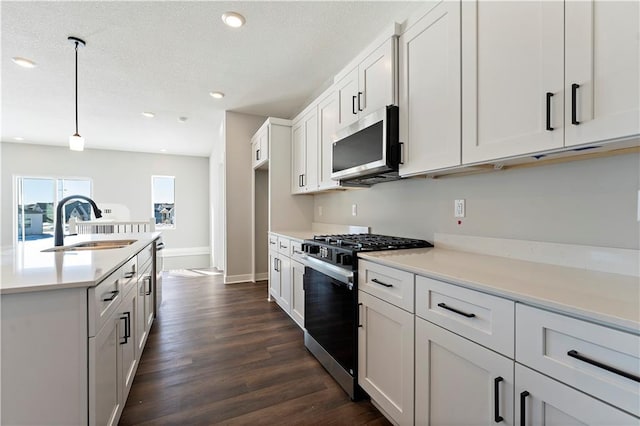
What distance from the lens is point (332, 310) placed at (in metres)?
1.95

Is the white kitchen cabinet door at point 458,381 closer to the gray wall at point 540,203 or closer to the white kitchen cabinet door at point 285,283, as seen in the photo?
the gray wall at point 540,203

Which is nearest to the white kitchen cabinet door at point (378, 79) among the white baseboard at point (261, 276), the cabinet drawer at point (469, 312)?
the cabinet drawer at point (469, 312)

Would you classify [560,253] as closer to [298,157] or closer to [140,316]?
[140,316]

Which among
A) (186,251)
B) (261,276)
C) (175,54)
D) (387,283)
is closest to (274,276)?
(261,276)

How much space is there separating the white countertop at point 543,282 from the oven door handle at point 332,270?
23 centimetres

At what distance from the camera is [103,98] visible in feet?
12.8

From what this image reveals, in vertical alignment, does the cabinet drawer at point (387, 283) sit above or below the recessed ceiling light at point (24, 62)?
below

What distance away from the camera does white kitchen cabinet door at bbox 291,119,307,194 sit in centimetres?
343

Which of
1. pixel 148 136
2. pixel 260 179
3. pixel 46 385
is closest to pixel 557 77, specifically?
pixel 46 385

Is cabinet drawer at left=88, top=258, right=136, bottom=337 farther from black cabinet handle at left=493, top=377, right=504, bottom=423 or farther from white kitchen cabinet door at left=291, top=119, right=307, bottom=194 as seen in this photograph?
white kitchen cabinet door at left=291, top=119, right=307, bottom=194

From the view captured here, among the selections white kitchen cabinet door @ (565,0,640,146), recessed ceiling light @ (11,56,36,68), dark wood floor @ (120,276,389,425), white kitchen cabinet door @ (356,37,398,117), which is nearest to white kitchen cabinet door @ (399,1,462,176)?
white kitchen cabinet door @ (356,37,398,117)

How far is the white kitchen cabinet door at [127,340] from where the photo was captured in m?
1.51

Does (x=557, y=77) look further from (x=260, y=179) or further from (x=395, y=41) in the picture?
(x=260, y=179)

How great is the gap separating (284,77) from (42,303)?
3.08 m
